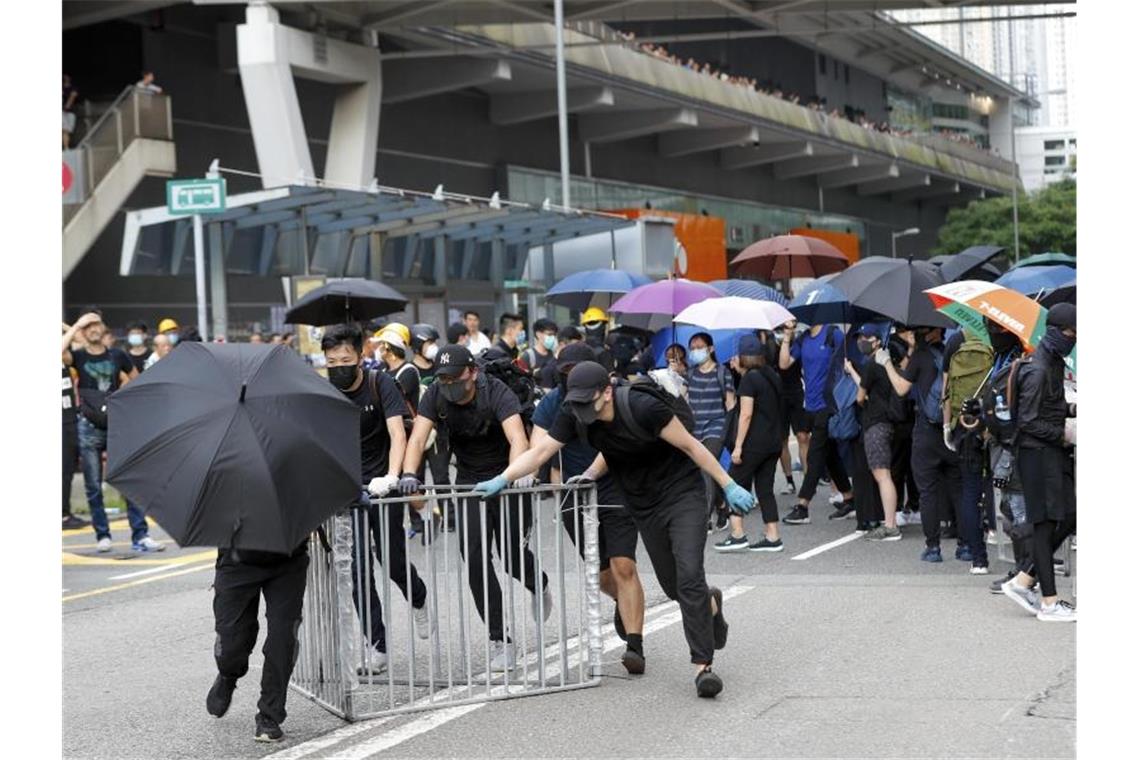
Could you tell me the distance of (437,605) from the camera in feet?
25.3

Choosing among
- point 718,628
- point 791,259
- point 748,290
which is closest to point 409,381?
point 718,628

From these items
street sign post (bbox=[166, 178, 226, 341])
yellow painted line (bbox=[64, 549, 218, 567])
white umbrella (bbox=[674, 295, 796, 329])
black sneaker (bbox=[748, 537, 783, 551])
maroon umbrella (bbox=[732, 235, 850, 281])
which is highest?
street sign post (bbox=[166, 178, 226, 341])

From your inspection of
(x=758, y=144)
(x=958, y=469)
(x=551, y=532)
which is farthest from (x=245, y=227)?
(x=758, y=144)

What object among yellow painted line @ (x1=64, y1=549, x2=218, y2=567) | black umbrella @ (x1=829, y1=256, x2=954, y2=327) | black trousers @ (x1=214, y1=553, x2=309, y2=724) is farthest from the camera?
yellow painted line @ (x1=64, y1=549, x2=218, y2=567)

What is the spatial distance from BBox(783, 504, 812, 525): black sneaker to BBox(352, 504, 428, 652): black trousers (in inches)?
268

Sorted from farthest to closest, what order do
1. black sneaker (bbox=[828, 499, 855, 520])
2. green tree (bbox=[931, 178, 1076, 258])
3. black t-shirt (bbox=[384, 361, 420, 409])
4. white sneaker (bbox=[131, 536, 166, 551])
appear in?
1. green tree (bbox=[931, 178, 1076, 258])
2. black sneaker (bbox=[828, 499, 855, 520])
3. white sneaker (bbox=[131, 536, 166, 551])
4. black t-shirt (bbox=[384, 361, 420, 409])

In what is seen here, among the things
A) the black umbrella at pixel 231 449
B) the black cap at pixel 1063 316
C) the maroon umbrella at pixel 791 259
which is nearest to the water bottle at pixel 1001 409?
the black cap at pixel 1063 316

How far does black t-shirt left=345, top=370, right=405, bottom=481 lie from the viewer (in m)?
8.51

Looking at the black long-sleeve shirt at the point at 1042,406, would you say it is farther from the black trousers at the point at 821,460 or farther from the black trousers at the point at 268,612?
the black trousers at the point at 821,460

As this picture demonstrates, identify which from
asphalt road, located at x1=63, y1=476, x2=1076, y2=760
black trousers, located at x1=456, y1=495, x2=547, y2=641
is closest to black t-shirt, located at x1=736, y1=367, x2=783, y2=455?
asphalt road, located at x1=63, y1=476, x2=1076, y2=760

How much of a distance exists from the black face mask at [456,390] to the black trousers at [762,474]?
507 centimetres

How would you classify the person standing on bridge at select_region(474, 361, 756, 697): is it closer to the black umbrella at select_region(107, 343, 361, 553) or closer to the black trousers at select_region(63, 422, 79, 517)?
the black umbrella at select_region(107, 343, 361, 553)

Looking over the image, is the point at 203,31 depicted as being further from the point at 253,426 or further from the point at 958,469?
the point at 253,426
